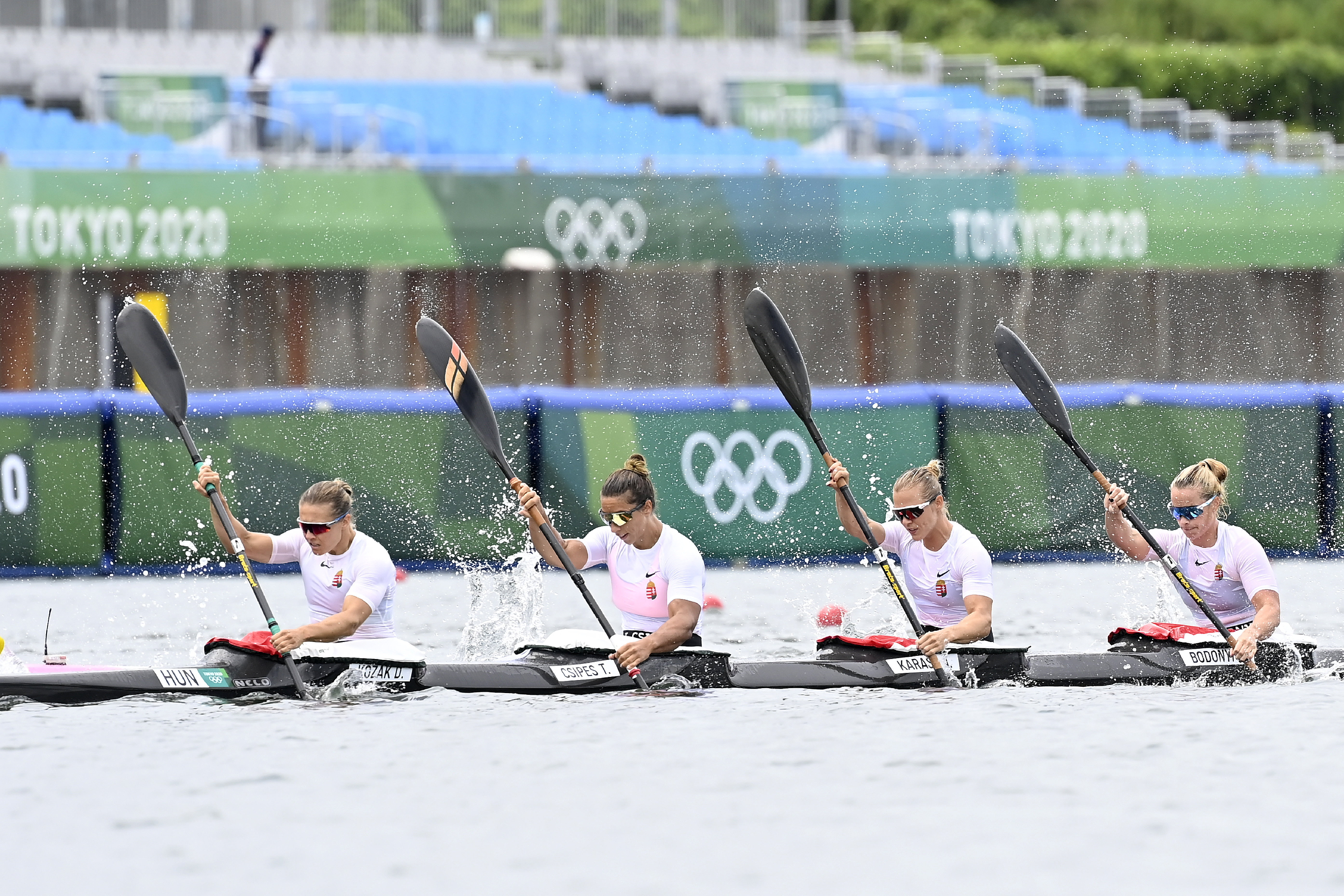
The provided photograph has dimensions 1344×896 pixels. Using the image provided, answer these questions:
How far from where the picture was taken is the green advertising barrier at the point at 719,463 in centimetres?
1603

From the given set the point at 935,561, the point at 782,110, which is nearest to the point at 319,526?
the point at 935,561

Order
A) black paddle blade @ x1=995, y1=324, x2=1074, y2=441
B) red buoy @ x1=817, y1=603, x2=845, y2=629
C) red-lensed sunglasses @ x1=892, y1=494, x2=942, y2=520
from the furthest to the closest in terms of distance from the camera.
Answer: black paddle blade @ x1=995, y1=324, x2=1074, y2=441 < red buoy @ x1=817, y1=603, x2=845, y2=629 < red-lensed sunglasses @ x1=892, y1=494, x2=942, y2=520

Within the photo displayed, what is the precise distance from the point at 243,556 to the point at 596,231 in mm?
12180

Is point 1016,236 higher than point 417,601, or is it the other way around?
point 1016,236

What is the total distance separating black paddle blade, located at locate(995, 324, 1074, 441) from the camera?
1138 cm

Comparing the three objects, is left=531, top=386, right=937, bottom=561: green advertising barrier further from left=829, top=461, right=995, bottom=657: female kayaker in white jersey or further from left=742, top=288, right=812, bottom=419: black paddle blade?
left=829, top=461, right=995, bottom=657: female kayaker in white jersey

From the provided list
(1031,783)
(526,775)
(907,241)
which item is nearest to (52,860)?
(526,775)

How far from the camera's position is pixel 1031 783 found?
25.0ft

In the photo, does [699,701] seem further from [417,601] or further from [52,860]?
[417,601]

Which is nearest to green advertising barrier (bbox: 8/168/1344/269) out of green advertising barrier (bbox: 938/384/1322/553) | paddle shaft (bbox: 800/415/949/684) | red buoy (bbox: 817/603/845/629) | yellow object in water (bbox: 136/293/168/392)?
yellow object in water (bbox: 136/293/168/392)

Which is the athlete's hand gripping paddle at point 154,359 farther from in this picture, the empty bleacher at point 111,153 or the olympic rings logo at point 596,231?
the olympic rings logo at point 596,231

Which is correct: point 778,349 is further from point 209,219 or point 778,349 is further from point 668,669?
point 209,219

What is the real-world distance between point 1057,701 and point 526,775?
3050 mm

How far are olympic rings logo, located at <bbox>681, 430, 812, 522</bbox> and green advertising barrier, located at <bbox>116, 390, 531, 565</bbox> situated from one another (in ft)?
4.80
